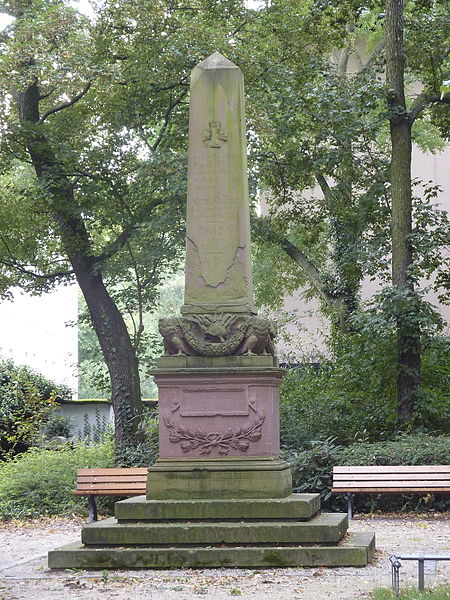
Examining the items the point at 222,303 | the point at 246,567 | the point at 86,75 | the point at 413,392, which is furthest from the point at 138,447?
the point at 246,567

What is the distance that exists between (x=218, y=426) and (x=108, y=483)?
5.29 m

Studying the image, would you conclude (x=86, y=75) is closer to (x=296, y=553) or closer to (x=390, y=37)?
(x=390, y=37)

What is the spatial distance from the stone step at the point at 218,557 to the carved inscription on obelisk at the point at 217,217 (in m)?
2.72

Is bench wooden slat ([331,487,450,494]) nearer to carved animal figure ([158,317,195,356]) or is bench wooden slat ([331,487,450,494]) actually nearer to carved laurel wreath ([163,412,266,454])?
carved laurel wreath ([163,412,266,454])

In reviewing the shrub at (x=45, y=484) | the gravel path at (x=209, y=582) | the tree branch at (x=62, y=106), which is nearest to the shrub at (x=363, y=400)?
the shrub at (x=45, y=484)

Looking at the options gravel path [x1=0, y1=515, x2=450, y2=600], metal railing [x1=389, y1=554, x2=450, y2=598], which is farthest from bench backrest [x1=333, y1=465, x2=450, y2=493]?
metal railing [x1=389, y1=554, x2=450, y2=598]

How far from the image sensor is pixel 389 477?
15344 mm

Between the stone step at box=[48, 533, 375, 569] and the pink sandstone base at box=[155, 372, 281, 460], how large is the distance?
1239 mm

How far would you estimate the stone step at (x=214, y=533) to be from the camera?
10.0m

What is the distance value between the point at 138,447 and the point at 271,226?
20.3ft

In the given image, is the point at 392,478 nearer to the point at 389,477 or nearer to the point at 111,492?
the point at 389,477

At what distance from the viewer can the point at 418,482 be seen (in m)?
15.1

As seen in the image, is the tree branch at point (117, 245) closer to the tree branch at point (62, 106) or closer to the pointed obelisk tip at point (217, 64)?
the tree branch at point (62, 106)

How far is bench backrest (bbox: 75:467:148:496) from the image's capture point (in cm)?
1565
